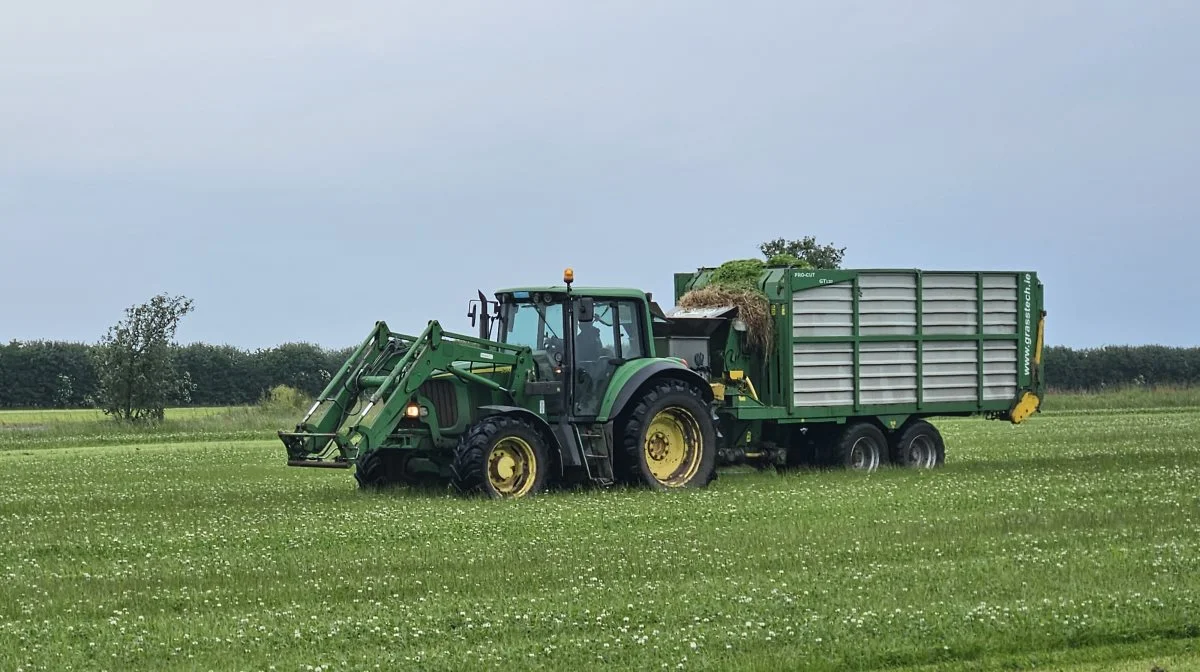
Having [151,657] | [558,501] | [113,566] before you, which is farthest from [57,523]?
[151,657]

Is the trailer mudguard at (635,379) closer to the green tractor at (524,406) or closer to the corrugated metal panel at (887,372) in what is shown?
the green tractor at (524,406)

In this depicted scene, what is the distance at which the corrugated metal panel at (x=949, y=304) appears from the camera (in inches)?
958

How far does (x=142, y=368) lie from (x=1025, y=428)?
94.4 feet

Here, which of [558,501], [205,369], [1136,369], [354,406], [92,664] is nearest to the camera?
[92,664]

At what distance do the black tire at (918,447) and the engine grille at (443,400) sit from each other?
807 cm

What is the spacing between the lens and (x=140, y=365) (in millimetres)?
50219

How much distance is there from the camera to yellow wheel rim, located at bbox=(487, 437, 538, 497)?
19500 mm

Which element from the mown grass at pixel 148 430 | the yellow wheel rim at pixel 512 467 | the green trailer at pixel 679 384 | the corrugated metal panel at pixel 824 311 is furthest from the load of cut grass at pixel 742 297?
the mown grass at pixel 148 430

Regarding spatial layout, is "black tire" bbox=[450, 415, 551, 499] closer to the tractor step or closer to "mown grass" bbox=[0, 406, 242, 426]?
the tractor step

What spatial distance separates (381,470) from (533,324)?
2.99m

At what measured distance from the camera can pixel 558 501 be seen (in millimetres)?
19000

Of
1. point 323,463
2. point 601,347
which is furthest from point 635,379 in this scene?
point 323,463

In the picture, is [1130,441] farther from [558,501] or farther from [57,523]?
[57,523]

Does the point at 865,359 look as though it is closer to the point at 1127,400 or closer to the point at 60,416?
the point at 1127,400
